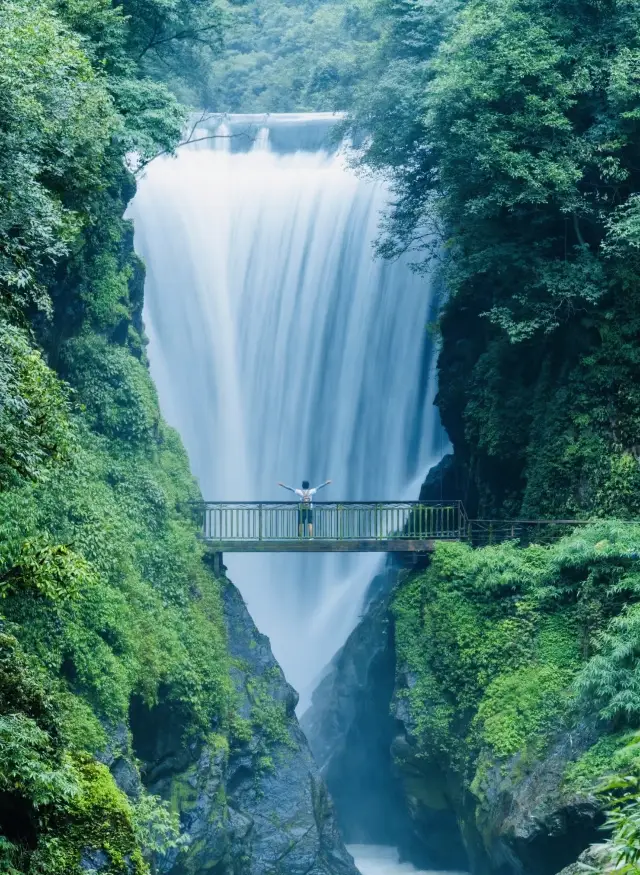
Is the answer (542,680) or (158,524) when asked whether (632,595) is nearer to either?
(542,680)

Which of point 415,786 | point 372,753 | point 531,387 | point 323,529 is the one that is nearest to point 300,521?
point 323,529

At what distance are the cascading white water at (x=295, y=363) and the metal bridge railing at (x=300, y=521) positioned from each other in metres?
6.61

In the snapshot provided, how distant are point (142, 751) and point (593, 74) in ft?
45.0

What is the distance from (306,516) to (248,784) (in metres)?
5.01

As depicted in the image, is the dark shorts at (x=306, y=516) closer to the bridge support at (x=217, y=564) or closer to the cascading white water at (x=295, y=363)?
the bridge support at (x=217, y=564)

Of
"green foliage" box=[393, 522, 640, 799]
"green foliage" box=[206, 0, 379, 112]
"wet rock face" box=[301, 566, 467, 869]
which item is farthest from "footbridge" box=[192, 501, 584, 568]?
"green foliage" box=[206, 0, 379, 112]

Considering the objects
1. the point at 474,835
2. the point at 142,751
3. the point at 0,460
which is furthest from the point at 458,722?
the point at 0,460

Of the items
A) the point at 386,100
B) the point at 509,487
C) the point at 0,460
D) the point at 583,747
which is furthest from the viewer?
the point at 386,100

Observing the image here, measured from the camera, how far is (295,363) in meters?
31.4

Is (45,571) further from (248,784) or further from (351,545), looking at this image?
(351,545)

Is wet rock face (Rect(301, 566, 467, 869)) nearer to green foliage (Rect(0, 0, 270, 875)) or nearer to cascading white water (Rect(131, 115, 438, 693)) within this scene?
cascading white water (Rect(131, 115, 438, 693))

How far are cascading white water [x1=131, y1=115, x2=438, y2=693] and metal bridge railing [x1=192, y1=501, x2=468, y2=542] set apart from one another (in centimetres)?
661

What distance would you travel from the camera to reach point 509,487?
2261 centimetres

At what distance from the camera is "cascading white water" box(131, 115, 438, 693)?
30.1 metres
